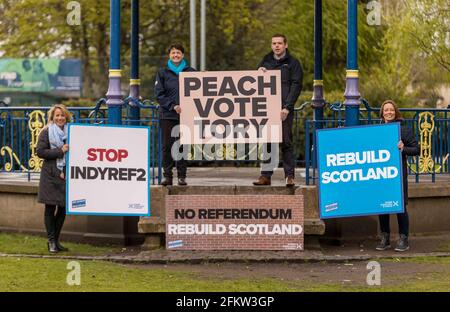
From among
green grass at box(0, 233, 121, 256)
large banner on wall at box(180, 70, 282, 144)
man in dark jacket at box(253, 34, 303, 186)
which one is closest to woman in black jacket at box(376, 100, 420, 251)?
man in dark jacket at box(253, 34, 303, 186)

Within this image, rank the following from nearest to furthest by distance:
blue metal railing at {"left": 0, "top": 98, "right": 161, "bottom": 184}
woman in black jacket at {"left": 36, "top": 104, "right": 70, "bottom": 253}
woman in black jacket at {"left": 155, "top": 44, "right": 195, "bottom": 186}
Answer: woman in black jacket at {"left": 36, "top": 104, "right": 70, "bottom": 253}, woman in black jacket at {"left": 155, "top": 44, "right": 195, "bottom": 186}, blue metal railing at {"left": 0, "top": 98, "right": 161, "bottom": 184}

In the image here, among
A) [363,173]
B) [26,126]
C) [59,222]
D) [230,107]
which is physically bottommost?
[59,222]

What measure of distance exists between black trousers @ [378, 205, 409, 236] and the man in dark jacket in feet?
4.08

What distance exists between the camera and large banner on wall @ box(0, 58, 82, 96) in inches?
1780

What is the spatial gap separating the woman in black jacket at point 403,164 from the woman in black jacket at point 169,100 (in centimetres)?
259

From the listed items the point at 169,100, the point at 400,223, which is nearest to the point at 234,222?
the point at 169,100

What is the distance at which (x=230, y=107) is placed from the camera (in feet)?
39.9

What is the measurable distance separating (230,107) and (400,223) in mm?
2584

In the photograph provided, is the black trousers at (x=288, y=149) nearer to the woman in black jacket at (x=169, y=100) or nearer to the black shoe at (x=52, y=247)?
the woman in black jacket at (x=169, y=100)

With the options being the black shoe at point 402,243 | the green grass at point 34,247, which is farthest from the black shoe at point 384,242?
the green grass at point 34,247

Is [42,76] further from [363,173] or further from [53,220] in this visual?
[363,173]

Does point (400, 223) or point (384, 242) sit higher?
point (400, 223)

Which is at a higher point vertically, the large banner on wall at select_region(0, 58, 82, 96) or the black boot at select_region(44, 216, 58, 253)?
the large banner on wall at select_region(0, 58, 82, 96)

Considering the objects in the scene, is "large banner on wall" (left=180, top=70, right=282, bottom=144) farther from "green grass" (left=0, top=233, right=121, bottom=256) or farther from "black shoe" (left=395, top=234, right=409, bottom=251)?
"black shoe" (left=395, top=234, right=409, bottom=251)
